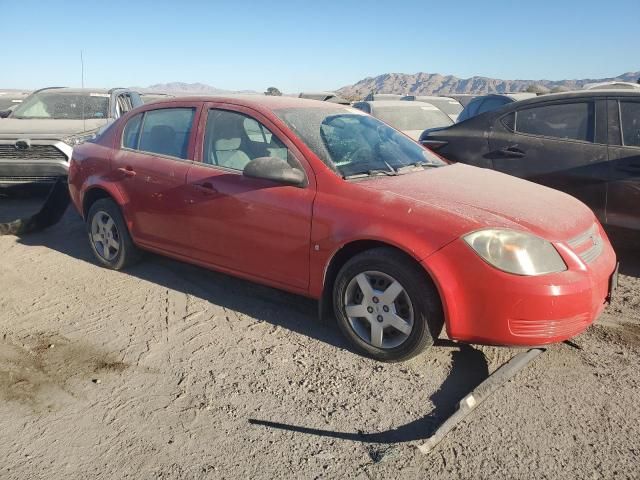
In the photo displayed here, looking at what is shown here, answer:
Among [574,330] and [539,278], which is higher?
[539,278]

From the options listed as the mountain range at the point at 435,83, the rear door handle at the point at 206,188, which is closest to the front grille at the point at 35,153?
the rear door handle at the point at 206,188

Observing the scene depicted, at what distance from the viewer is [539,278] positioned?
306cm

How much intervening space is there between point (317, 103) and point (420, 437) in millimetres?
2890

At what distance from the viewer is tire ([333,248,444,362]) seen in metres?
3.28

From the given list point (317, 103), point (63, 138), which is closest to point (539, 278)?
point (317, 103)

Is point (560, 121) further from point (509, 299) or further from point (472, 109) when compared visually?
point (472, 109)

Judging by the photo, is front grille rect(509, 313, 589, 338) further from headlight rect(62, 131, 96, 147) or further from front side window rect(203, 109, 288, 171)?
A: headlight rect(62, 131, 96, 147)

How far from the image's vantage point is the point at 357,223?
348 centimetres

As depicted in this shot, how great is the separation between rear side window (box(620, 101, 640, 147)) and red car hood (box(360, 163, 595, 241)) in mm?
1528

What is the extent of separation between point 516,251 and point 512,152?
2.74 meters

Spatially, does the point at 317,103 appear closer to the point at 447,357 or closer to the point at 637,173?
the point at 447,357

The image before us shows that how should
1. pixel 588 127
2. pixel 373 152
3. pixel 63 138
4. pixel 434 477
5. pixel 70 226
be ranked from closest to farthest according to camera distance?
pixel 434 477 < pixel 373 152 < pixel 588 127 < pixel 70 226 < pixel 63 138

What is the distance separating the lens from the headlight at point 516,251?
309cm

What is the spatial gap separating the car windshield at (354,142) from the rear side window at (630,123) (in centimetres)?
179
